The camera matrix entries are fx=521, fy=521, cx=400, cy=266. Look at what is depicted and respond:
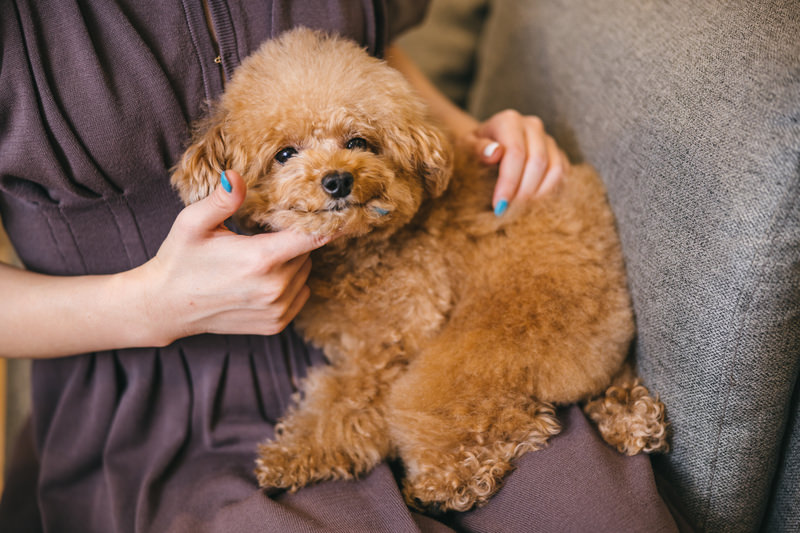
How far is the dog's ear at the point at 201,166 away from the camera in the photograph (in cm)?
72

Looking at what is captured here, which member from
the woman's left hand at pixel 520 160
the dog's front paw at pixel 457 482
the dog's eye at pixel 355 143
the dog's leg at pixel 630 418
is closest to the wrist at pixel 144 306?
the dog's eye at pixel 355 143

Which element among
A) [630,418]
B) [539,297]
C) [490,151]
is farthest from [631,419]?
[490,151]

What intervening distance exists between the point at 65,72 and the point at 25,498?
710mm

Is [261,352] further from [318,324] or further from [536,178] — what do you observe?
[536,178]

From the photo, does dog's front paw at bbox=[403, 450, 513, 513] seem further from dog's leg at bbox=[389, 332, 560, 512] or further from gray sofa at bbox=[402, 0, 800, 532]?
gray sofa at bbox=[402, 0, 800, 532]

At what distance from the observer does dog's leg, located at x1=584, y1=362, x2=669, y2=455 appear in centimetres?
73

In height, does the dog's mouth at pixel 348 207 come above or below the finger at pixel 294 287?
above

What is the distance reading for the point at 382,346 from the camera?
2.93 feet

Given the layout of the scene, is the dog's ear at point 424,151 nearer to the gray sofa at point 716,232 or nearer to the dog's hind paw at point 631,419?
the gray sofa at point 716,232

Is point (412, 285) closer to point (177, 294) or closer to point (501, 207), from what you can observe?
point (501, 207)

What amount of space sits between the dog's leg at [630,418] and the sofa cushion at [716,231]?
0.02 metres

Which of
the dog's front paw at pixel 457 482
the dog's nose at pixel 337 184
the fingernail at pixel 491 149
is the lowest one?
the dog's front paw at pixel 457 482

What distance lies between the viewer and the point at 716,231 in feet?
2.18

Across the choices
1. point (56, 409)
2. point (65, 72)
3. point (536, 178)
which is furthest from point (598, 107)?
point (56, 409)
